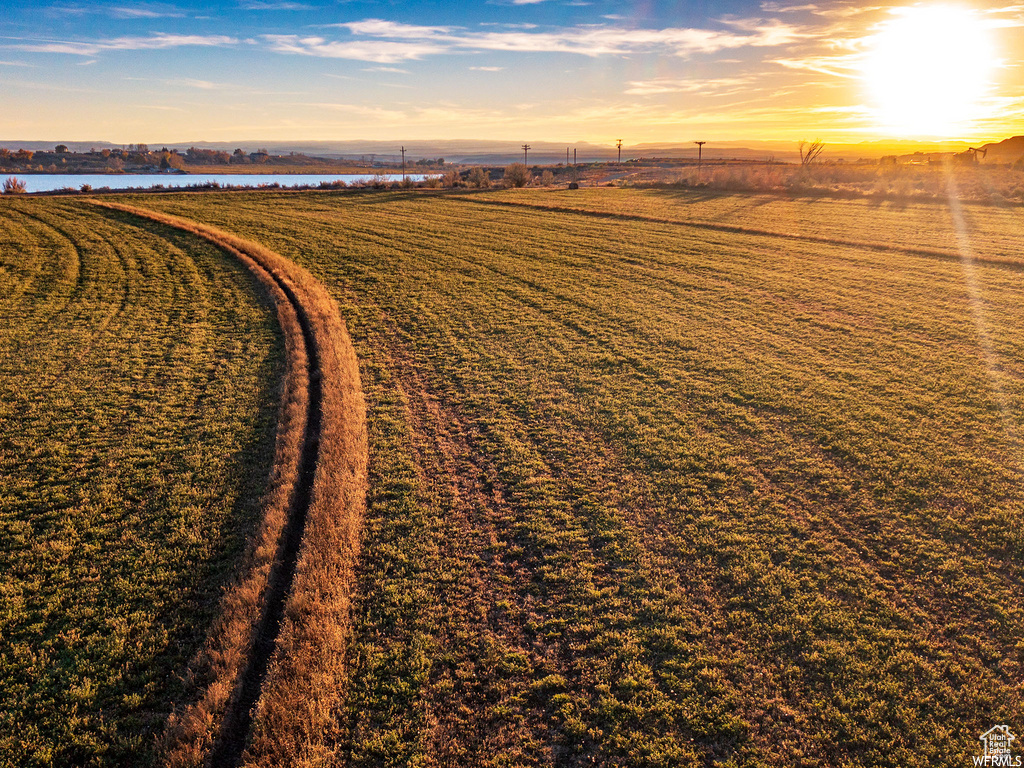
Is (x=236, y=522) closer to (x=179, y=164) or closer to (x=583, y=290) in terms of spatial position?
(x=583, y=290)

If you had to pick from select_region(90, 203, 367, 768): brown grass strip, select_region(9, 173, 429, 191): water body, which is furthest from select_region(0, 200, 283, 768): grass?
select_region(9, 173, 429, 191): water body

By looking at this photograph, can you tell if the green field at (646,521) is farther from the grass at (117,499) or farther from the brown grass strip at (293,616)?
the brown grass strip at (293,616)

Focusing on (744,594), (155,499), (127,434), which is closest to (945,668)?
(744,594)

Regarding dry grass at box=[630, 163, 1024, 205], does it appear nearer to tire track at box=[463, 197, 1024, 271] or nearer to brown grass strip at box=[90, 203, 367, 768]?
tire track at box=[463, 197, 1024, 271]
